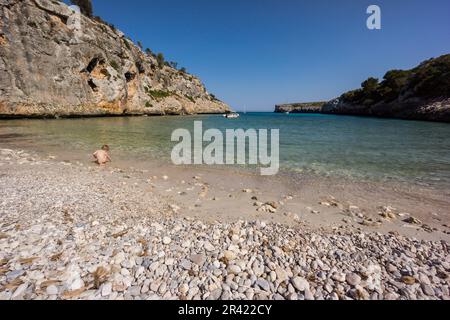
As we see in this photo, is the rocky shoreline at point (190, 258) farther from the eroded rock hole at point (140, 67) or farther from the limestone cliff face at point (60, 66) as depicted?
the eroded rock hole at point (140, 67)

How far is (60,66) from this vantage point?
46.5 meters

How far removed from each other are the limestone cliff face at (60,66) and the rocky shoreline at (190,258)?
49320 mm

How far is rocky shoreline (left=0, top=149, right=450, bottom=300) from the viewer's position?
3.26 meters

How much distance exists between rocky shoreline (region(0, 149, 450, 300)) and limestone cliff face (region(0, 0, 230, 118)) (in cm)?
4932

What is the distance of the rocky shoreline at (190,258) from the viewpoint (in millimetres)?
3264

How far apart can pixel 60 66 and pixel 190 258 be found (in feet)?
194

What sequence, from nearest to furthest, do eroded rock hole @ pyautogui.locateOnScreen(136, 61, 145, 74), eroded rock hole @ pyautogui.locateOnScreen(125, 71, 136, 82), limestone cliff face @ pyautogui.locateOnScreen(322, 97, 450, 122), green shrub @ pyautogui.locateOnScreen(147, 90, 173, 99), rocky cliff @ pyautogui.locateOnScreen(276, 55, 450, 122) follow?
limestone cliff face @ pyautogui.locateOnScreen(322, 97, 450, 122) < rocky cliff @ pyautogui.locateOnScreen(276, 55, 450, 122) < eroded rock hole @ pyautogui.locateOnScreen(125, 71, 136, 82) < eroded rock hole @ pyautogui.locateOnScreen(136, 61, 145, 74) < green shrub @ pyautogui.locateOnScreen(147, 90, 173, 99)

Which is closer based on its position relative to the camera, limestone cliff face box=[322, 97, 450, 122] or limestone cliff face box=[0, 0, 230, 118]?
limestone cliff face box=[0, 0, 230, 118]

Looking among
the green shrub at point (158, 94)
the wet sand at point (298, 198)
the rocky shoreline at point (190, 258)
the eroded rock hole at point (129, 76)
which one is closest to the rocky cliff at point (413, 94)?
the wet sand at point (298, 198)

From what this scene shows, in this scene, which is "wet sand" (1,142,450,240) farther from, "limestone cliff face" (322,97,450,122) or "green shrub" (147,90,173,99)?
"green shrub" (147,90,173,99)

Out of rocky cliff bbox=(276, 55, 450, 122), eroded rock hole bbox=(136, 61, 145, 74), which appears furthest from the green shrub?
rocky cliff bbox=(276, 55, 450, 122)

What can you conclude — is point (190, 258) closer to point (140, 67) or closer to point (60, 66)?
point (60, 66)

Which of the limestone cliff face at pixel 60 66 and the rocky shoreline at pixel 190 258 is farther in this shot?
the limestone cliff face at pixel 60 66

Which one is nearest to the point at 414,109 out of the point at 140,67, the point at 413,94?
the point at 413,94
